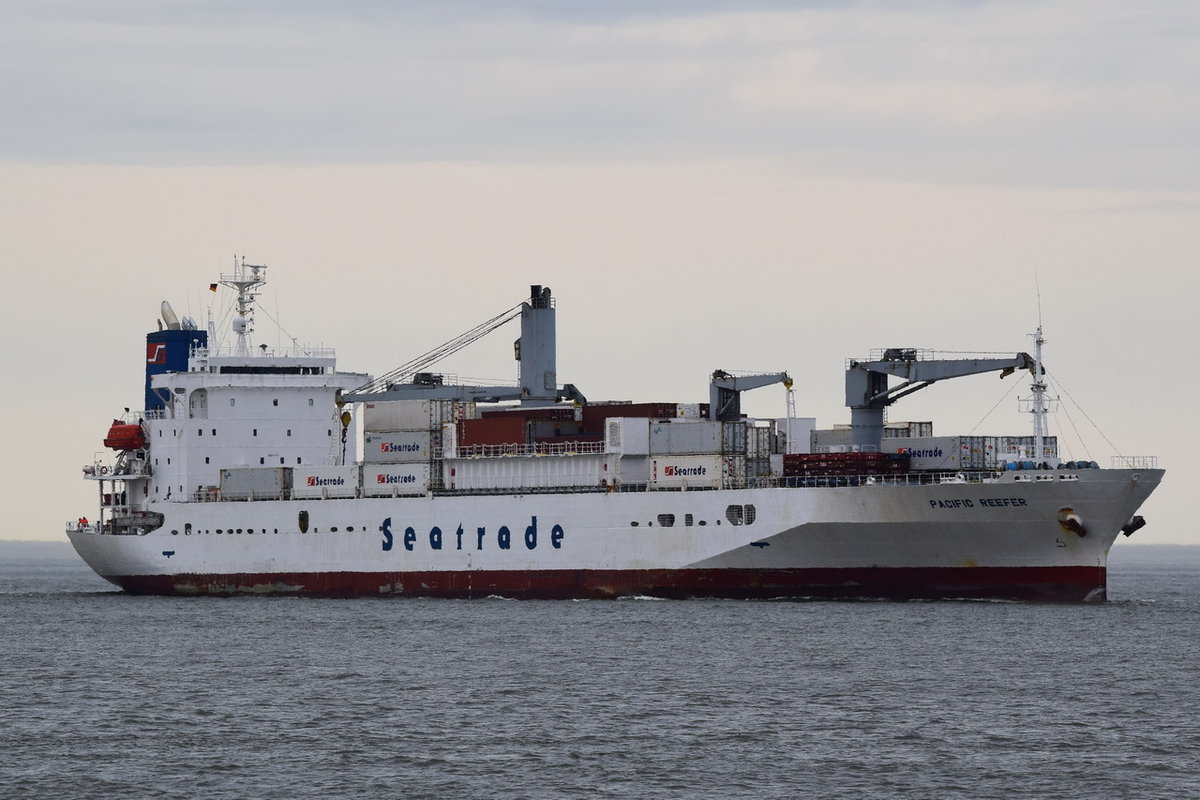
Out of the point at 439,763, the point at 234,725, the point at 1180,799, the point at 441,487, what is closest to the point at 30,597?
the point at 441,487

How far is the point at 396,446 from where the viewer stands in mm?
62594

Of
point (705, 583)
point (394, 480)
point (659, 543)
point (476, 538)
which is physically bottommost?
point (705, 583)

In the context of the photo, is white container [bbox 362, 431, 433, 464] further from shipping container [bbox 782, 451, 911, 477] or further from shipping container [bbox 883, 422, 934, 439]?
shipping container [bbox 883, 422, 934, 439]

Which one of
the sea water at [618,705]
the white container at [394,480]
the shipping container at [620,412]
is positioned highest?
the shipping container at [620,412]

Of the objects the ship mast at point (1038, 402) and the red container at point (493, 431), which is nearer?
the ship mast at point (1038, 402)

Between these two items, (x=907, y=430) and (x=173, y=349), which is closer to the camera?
(x=907, y=430)

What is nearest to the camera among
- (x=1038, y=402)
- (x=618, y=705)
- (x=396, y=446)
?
(x=618, y=705)

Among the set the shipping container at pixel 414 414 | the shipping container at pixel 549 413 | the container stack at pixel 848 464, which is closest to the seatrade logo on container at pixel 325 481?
the shipping container at pixel 414 414

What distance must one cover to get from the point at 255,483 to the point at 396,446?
6828mm

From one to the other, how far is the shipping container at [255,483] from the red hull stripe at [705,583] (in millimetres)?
3027

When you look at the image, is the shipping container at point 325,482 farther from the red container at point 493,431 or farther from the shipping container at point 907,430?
the shipping container at point 907,430

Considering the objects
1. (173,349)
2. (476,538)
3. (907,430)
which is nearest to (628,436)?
(476,538)

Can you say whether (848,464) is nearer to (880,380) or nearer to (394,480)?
(880,380)

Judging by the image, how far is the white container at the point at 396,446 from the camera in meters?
61.9
